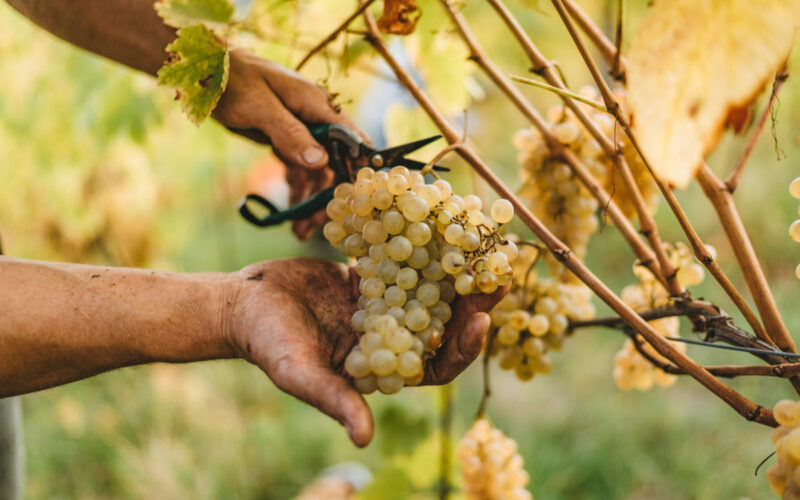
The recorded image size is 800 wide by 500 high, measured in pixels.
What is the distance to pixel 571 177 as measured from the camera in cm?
74

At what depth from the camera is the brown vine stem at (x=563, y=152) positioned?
0.66 meters

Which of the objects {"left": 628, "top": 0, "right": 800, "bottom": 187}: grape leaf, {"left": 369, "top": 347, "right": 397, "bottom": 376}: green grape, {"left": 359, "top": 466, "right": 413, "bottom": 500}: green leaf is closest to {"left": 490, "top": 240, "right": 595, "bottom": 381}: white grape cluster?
{"left": 369, "top": 347, "right": 397, "bottom": 376}: green grape

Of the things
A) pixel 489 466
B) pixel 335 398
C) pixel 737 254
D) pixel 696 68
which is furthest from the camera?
→ pixel 489 466

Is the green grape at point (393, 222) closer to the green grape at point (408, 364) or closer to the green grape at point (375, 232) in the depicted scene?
the green grape at point (375, 232)

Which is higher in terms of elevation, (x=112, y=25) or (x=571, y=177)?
(x=112, y=25)

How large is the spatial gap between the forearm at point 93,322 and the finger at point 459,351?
0.23m

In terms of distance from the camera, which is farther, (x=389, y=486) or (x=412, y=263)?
(x=389, y=486)

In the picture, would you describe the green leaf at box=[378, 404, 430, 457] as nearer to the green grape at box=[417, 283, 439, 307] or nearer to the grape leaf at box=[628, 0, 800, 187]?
the green grape at box=[417, 283, 439, 307]

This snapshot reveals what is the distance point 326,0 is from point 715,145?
902 millimetres

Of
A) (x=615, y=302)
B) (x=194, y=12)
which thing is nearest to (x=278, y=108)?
(x=194, y=12)

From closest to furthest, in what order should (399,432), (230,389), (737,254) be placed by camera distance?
(737,254) → (399,432) → (230,389)

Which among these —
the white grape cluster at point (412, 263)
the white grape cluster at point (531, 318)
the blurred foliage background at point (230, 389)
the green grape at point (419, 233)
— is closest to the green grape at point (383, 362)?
the white grape cluster at point (412, 263)

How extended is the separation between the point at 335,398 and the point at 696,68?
346 millimetres

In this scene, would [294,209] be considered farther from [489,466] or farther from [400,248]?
[489,466]
